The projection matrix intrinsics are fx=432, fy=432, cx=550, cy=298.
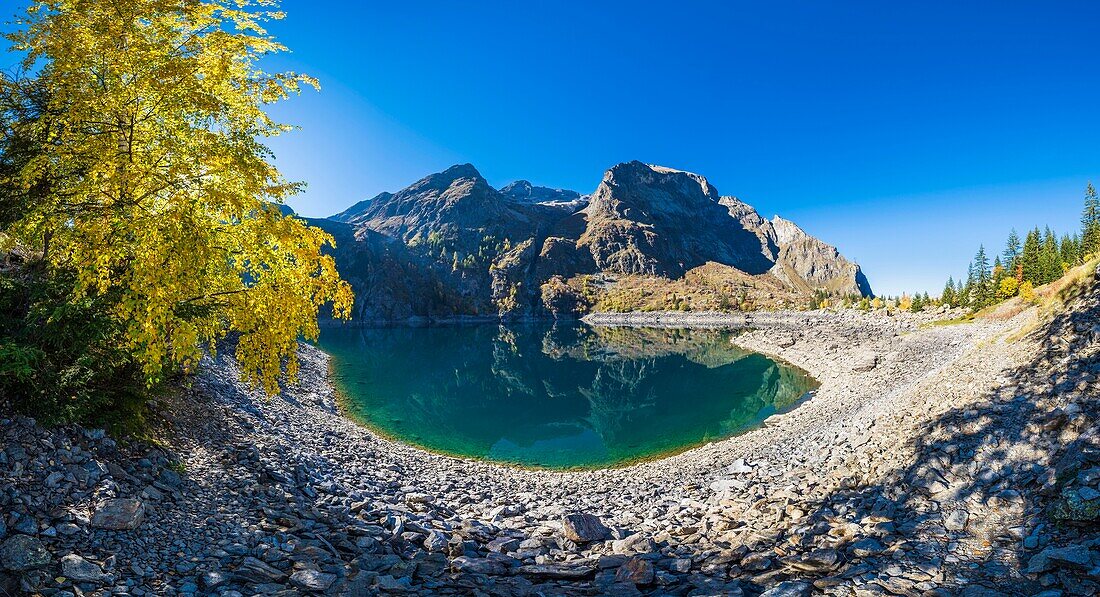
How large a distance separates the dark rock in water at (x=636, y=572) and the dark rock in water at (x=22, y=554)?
9.99 meters

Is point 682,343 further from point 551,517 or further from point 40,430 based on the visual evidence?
point 40,430

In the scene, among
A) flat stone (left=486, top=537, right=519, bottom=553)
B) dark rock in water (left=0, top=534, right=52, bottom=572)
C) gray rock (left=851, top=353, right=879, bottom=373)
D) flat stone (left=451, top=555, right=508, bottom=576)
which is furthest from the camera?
gray rock (left=851, top=353, right=879, bottom=373)

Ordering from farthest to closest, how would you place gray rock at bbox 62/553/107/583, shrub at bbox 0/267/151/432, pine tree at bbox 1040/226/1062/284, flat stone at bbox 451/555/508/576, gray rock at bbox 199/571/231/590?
1. pine tree at bbox 1040/226/1062/284
2. flat stone at bbox 451/555/508/576
3. shrub at bbox 0/267/151/432
4. gray rock at bbox 199/571/231/590
5. gray rock at bbox 62/553/107/583

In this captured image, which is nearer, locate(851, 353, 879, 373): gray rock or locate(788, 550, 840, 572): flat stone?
locate(788, 550, 840, 572): flat stone

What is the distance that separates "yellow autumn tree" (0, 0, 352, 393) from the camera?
26.8 ft

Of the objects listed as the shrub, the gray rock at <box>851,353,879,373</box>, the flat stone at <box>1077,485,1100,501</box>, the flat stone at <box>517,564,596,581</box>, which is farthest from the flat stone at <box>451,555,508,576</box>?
the gray rock at <box>851,353,879,373</box>

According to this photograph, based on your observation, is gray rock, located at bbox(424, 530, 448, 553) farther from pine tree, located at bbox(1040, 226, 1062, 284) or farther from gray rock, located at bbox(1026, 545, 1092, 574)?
pine tree, located at bbox(1040, 226, 1062, 284)

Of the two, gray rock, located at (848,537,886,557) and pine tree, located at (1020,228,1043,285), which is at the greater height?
pine tree, located at (1020,228,1043,285)

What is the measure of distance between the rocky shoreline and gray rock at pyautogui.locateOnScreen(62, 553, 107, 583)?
3 cm

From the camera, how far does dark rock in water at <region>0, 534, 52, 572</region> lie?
6.16 meters

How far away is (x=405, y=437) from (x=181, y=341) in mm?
27940

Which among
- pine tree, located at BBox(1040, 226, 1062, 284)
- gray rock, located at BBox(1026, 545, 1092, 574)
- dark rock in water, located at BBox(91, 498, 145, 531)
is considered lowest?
dark rock in water, located at BBox(91, 498, 145, 531)

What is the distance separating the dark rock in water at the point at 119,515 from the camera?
764 centimetres

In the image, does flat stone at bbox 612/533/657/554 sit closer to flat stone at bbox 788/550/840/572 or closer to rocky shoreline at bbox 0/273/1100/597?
rocky shoreline at bbox 0/273/1100/597
